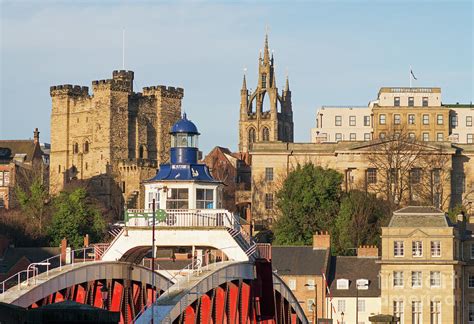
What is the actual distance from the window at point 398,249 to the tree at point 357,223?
1400 centimetres

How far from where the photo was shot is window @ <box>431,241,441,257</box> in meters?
116

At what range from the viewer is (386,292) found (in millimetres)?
115250

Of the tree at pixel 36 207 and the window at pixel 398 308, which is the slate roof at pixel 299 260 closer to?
the window at pixel 398 308

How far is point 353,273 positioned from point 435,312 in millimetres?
7204

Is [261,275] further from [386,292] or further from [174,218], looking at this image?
[386,292]

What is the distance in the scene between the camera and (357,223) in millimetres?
137125

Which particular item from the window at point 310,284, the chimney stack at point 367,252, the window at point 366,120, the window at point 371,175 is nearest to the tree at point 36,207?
the window at point 371,175

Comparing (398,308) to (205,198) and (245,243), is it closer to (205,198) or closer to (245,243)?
(245,243)

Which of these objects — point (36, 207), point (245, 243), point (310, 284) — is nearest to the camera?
point (245, 243)

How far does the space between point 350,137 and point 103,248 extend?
499ft

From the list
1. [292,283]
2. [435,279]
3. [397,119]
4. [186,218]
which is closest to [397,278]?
[435,279]

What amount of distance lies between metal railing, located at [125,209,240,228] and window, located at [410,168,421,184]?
120 metres

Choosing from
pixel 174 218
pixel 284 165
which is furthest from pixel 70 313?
pixel 284 165

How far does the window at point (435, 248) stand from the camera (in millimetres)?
115875
